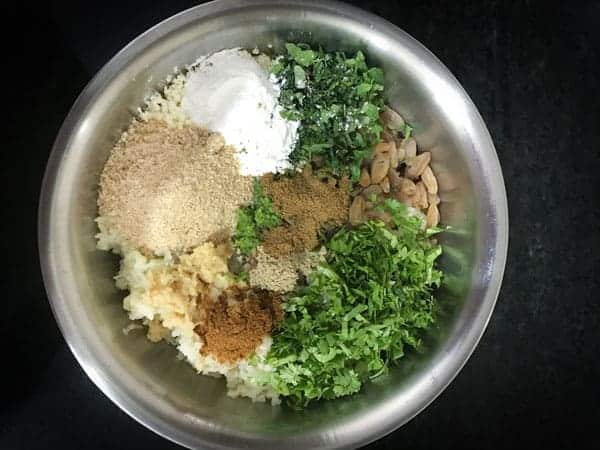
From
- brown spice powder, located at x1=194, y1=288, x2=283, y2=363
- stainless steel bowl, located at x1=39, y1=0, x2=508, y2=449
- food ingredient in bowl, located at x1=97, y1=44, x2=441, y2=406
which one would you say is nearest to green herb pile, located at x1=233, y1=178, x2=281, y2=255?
food ingredient in bowl, located at x1=97, y1=44, x2=441, y2=406

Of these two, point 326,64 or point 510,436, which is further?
point 510,436

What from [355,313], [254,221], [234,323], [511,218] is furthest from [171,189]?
[511,218]

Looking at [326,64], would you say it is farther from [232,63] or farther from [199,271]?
[199,271]

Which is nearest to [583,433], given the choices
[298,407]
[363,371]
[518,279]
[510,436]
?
[510,436]

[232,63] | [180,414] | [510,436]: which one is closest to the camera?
[180,414]

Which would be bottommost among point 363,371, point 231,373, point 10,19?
point 231,373

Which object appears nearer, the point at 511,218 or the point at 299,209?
the point at 299,209

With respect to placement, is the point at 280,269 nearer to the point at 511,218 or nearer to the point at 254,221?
the point at 254,221

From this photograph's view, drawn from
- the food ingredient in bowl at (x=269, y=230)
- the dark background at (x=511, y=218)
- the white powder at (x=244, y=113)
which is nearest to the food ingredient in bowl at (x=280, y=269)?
the food ingredient in bowl at (x=269, y=230)
